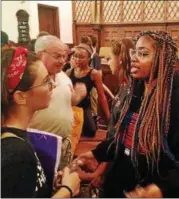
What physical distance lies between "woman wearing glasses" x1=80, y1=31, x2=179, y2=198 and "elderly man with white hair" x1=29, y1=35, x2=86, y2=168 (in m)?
0.33

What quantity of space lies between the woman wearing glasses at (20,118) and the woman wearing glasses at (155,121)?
0.97 ft

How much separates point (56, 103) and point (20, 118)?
531 millimetres

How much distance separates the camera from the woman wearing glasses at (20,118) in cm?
57

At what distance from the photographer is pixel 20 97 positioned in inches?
25.4

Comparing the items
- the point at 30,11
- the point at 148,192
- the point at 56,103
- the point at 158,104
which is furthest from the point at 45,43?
the point at 30,11

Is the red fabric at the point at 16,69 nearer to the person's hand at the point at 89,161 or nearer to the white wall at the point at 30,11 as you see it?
the person's hand at the point at 89,161

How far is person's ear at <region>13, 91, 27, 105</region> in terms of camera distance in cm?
64

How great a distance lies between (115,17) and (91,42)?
1.58m

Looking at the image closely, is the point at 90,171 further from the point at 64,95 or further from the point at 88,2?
the point at 88,2

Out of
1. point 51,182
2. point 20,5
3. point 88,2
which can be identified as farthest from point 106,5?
point 51,182

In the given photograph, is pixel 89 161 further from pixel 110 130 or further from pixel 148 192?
pixel 148 192

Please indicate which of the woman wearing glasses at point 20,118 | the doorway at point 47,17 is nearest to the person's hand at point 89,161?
the woman wearing glasses at point 20,118

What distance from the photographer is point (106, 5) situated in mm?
4277

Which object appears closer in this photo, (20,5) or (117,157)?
(117,157)
